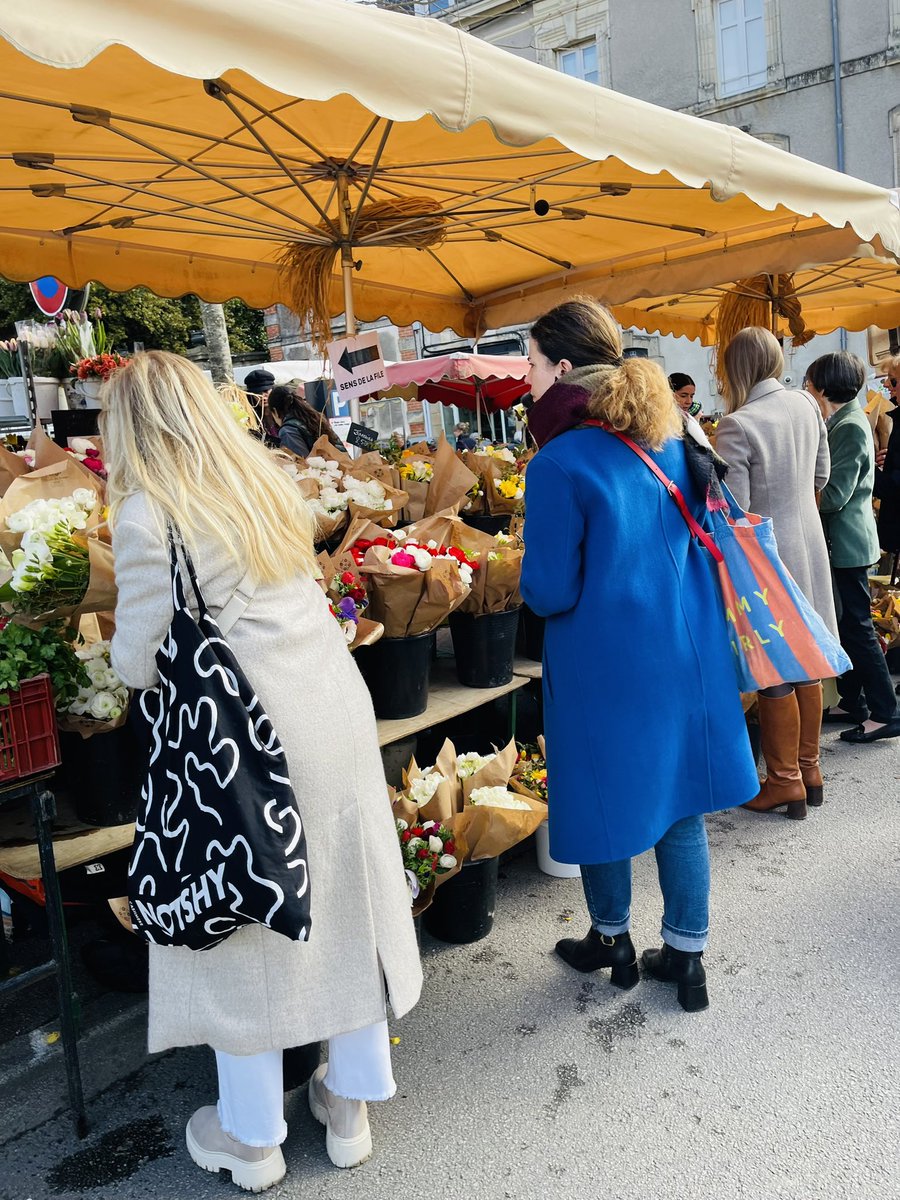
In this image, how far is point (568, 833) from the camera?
→ 238 centimetres

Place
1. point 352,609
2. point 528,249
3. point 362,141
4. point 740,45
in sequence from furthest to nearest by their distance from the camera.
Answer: point 740,45
point 528,249
point 362,141
point 352,609

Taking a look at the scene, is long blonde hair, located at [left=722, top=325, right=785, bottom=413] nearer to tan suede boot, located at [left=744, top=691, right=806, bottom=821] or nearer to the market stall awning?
tan suede boot, located at [left=744, top=691, right=806, bottom=821]

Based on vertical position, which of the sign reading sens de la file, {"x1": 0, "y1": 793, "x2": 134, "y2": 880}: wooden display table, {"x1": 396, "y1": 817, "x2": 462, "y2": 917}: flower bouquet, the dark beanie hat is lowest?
{"x1": 396, "y1": 817, "x2": 462, "y2": 917}: flower bouquet

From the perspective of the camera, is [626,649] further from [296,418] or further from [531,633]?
[296,418]

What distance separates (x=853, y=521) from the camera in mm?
4316

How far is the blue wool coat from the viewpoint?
223 cm

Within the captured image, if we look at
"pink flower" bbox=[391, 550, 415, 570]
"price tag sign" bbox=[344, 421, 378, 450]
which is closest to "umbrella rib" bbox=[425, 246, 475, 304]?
"price tag sign" bbox=[344, 421, 378, 450]

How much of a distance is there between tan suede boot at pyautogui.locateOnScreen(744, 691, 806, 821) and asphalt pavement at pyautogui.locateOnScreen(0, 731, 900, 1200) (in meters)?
0.62

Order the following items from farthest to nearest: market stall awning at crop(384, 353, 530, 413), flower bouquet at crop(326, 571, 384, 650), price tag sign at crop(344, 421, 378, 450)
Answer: market stall awning at crop(384, 353, 530, 413), price tag sign at crop(344, 421, 378, 450), flower bouquet at crop(326, 571, 384, 650)

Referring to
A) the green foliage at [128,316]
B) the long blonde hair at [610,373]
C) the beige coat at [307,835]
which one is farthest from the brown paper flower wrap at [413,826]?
the green foliage at [128,316]

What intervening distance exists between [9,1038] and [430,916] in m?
1.24

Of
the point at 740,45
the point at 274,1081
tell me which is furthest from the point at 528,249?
the point at 740,45

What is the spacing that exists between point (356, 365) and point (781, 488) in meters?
1.87

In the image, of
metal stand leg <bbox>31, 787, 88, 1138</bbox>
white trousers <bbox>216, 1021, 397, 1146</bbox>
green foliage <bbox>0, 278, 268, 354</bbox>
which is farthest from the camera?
green foliage <bbox>0, 278, 268, 354</bbox>
